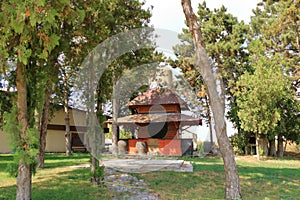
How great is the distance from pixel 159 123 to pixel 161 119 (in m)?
0.49

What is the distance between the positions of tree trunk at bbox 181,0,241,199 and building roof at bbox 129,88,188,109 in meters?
11.9

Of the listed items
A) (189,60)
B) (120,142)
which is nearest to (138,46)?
(120,142)

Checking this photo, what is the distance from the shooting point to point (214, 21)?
25.9 m

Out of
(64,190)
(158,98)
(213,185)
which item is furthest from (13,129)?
(158,98)

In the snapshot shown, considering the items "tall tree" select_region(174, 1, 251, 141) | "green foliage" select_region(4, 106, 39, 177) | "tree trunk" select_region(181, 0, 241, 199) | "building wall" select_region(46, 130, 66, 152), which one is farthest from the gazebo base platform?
"green foliage" select_region(4, 106, 39, 177)

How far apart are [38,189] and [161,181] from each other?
3921 millimetres

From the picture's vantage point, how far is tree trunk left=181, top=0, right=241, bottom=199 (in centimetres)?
761

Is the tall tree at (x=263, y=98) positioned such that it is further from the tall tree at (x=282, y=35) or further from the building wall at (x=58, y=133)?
the building wall at (x=58, y=133)

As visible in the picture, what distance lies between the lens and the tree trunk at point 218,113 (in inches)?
299

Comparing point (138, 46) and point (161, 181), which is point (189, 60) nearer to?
point (138, 46)

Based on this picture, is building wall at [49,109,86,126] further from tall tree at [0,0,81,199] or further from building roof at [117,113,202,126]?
tall tree at [0,0,81,199]

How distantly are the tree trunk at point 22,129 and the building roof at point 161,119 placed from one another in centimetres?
1321

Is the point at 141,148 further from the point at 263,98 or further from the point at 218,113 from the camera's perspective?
the point at 218,113

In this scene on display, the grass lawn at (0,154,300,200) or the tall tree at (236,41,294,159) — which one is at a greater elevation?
the tall tree at (236,41,294,159)
